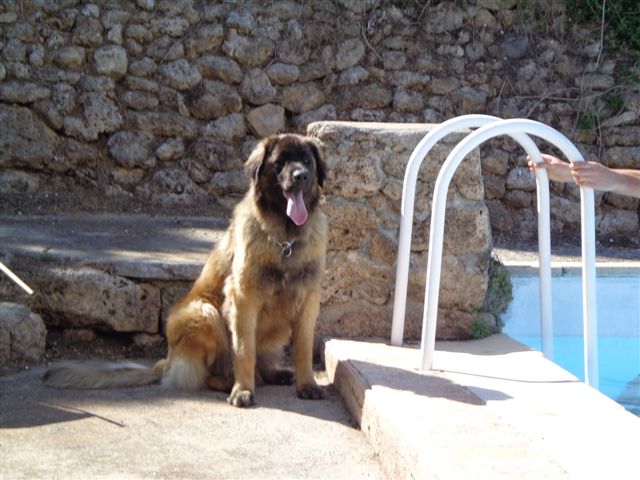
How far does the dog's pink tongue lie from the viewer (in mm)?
4676

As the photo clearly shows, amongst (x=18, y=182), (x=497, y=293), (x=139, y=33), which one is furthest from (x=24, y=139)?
(x=497, y=293)

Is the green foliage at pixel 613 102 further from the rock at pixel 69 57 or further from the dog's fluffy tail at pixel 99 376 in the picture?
the dog's fluffy tail at pixel 99 376

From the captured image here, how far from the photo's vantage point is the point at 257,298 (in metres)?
4.73

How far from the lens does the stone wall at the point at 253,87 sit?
28.7 ft

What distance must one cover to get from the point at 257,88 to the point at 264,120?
13.7 inches

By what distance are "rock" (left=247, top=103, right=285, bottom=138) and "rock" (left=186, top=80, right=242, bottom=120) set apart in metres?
0.18

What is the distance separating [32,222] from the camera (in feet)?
24.8

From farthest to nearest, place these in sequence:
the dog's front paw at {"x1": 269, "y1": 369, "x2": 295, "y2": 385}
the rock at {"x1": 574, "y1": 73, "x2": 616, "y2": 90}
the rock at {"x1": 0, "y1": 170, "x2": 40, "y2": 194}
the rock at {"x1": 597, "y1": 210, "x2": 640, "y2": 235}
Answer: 1. the rock at {"x1": 574, "y1": 73, "x2": 616, "y2": 90}
2. the rock at {"x1": 597, "y1": 210, "x2": 640, "y2": 235}
3. the rock at {"x1": 0, "y1": 170, "x2": 40, "y2": 194}
4. the dog's front paw at {"x1": 269, "y1": 369, "x2": 295, "y2": 385}

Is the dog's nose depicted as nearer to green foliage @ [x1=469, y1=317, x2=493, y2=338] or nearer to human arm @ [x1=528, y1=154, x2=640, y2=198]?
human arm @ [x1=528, y1=154, x2=640, y2=198]

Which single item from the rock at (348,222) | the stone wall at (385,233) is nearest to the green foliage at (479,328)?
the stone wall at (385,233)

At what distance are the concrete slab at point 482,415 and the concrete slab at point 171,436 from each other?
0.68ft

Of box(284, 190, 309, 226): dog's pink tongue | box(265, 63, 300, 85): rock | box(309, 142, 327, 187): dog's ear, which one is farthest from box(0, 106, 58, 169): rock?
box(284, 190, 309, 226): dog's pink tongue

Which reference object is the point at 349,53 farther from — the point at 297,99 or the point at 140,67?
the point at 140,67

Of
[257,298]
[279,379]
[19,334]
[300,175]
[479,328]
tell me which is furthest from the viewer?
[479,328]
